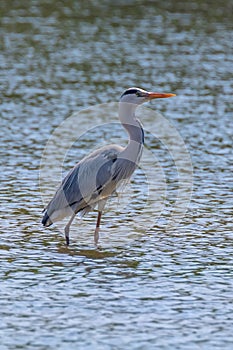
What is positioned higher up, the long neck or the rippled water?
the long neck

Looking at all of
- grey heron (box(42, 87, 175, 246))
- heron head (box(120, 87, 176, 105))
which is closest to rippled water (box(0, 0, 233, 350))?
grey heron (box(42, 87, 175, 246))

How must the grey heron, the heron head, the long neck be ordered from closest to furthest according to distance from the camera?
1. the grey heron
2. the long neck
3. the heron head

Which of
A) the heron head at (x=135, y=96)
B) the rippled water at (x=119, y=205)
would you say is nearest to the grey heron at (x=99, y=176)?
the heron head at (x=135, y=96)

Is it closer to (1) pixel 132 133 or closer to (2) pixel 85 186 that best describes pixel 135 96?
(1) pixel 132 133

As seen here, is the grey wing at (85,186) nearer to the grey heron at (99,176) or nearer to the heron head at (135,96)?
the grey heron at (99,176)

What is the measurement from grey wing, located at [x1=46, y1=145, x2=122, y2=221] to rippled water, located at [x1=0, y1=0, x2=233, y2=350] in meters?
0.36

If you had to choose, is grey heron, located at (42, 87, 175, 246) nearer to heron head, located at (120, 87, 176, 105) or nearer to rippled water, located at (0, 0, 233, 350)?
heron head, located at (120, 87, 176, 105)

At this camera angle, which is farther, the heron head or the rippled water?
the heron head

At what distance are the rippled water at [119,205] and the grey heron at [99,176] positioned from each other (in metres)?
0.32

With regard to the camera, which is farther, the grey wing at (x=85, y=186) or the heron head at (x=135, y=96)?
the heron head at (x=135, y=96)

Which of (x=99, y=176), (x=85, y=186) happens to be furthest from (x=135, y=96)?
(x=85, y=186)

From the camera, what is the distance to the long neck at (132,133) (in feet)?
32.4

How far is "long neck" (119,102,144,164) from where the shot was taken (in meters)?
9.89

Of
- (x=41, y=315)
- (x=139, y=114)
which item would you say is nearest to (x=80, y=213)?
(x=41, y=315)
